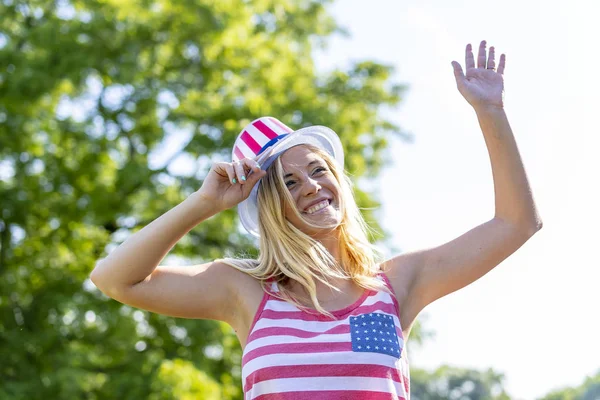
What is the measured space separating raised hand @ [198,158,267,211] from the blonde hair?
14cm

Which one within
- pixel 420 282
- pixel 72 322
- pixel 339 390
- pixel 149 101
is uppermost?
pixel 420 282

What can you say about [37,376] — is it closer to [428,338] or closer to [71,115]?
[71,115]

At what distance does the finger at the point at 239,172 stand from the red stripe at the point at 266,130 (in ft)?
0.83

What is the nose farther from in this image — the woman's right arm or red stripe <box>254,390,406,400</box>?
red stripe <box>254,390,406,400</box>

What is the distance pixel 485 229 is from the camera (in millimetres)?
2240

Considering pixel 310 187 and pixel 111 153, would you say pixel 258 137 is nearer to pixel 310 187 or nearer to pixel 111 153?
pixel 310 187

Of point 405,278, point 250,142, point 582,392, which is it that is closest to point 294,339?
point 405,278

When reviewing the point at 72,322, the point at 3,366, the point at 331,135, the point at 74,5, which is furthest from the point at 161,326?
the point at 331,135

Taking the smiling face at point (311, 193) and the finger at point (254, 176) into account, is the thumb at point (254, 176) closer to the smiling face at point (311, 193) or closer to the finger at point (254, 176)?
the finger at point (254, 176)

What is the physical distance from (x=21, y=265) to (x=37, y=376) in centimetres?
167

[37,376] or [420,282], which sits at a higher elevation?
[420,282]

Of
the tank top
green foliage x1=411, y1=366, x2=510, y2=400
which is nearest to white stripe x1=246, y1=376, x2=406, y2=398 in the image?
the tank top

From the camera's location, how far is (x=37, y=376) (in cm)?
872

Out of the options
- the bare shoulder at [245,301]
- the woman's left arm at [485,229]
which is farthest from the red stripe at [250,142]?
the woman's left arm at [485,229]
